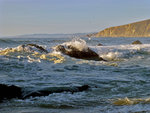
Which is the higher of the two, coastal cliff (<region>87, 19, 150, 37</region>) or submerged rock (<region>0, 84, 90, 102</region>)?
coastal cliff (<region>87, 19, 150, 37</region>)

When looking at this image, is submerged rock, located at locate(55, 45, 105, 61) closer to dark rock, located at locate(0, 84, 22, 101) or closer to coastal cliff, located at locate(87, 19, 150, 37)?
dark rock, located at locate(0, 84, 22, 101)

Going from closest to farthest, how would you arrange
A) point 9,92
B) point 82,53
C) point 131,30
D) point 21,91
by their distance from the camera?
point 9,92
point 21,91
point 82,53
point 131,30

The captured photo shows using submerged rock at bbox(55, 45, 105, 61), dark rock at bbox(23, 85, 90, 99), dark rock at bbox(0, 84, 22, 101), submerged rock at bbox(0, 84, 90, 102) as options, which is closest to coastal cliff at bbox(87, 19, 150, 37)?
submerged rock at bbox(55, 45, 105, 61)

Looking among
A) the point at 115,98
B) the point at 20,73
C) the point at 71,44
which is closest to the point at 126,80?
the point at 115,98

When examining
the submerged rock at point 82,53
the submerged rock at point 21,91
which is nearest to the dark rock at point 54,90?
the submerged rock at point 21,91

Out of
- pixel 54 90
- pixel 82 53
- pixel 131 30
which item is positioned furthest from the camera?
pixel 131 30

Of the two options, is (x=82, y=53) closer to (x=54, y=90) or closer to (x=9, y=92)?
(x=54, y=90)

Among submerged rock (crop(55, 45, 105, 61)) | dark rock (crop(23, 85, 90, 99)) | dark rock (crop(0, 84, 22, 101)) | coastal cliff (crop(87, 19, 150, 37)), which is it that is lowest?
dark rock (crop(23, 85, 90, 99))

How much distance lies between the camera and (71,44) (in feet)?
55.3

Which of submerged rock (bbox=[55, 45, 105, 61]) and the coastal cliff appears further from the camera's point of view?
the coastal cliff

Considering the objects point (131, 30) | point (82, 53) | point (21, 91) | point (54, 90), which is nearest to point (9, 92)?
point (21, 91)

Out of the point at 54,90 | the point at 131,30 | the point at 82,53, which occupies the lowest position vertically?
the point at 54,90

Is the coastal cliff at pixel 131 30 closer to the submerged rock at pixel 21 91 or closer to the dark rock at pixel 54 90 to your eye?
the dark rock at pixel 54 90

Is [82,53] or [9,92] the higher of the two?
[82,53]
